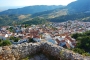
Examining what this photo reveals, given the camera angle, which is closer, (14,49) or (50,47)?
(14,49)

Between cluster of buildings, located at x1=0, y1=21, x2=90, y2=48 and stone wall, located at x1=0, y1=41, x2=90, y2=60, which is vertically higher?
stone wall, located at x1=0, y1=41, x2=90, y2=60

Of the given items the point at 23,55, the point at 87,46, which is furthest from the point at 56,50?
the point at 87,46

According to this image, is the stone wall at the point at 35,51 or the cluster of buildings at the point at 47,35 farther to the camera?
the cluster of buildings at the point at 47,35

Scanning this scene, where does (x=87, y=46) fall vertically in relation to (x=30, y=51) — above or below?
below

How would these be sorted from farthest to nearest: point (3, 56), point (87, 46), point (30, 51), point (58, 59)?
point (87, 46) → point (30, 51) → point (58, 59) → point (3, 56)

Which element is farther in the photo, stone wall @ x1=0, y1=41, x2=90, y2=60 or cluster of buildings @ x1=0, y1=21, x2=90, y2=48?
cluster of buildings @ x1=0, y1=21, x2=90, y2=48

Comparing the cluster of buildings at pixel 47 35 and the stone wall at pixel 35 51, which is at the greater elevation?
the stone wall at pixel 35 51

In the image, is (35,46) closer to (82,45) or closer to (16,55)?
(16,55)

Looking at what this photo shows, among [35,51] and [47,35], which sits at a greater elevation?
[35,51]
